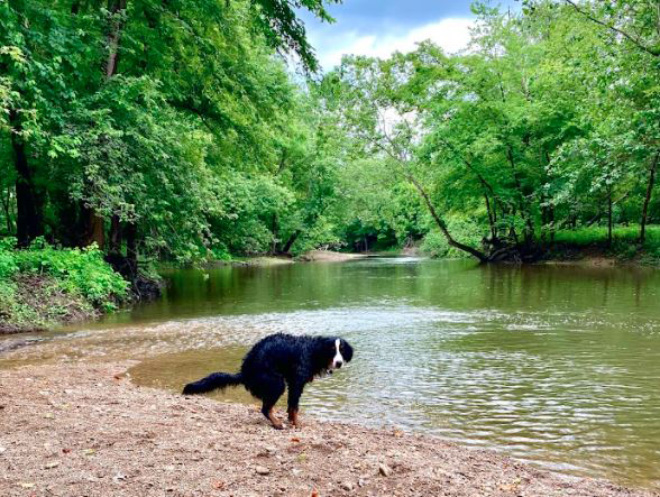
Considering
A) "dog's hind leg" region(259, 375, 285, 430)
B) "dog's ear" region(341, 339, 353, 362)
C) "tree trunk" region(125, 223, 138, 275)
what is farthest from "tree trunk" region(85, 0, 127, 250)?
"dog's ear" region(341, 339, 353, 362)

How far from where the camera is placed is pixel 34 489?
3389 millimetres

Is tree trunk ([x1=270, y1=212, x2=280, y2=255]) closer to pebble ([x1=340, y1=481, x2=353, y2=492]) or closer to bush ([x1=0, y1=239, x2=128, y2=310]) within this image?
bush ([x1=0, y1=239, x2=128, y2=310])

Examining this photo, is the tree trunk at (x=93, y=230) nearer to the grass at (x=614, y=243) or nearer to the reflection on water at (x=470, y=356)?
the reflection on water at (x=470, y=356)

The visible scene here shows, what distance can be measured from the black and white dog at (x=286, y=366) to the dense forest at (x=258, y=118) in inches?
245

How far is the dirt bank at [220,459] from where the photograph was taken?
3580 mm

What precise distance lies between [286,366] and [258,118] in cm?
1442

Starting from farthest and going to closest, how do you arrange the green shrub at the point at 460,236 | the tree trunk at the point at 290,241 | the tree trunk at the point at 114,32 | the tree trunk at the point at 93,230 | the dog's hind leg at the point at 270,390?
the tree trunk at the point at 290,241 → the green shrub at the point at 460,236 → the tree trunk at the point at 93,230 → the tree trunk at the point at 114,32 → the dog's hind leg at the point at 270,390

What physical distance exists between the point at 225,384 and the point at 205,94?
15.0 metres

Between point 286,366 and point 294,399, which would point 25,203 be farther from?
point 294,399

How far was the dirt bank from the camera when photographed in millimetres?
3580

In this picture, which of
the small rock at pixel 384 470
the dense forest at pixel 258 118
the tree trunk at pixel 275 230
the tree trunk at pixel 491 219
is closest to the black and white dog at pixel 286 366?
the small rock at pixel 384 470

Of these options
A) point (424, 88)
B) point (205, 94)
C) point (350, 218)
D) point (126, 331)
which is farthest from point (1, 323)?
point (350, 218)

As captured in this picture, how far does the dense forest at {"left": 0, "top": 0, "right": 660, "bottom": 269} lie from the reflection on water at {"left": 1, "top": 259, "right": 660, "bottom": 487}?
13.2 ft

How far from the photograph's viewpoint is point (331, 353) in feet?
18.0
